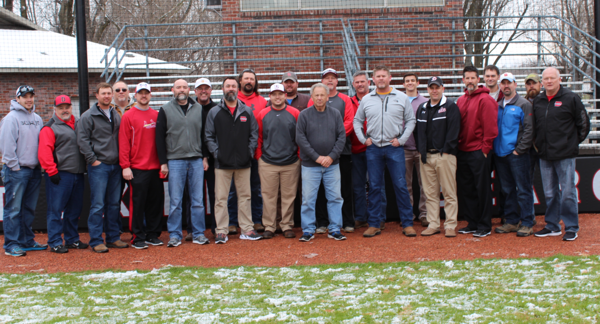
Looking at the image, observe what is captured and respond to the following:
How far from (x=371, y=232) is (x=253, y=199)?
1.70 meters

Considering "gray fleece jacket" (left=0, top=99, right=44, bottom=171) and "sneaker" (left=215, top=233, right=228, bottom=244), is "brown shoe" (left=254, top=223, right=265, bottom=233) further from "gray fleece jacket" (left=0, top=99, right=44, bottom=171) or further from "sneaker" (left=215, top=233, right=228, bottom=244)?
"gray fleece jacket" (left=0, top=99, right=44, bottom=171)

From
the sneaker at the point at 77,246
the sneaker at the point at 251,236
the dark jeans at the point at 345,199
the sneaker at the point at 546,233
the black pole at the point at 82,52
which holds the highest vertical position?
the black pole at the point at 82,52

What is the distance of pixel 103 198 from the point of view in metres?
6.31

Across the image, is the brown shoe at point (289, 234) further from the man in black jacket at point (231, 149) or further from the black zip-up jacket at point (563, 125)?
the black zip-up jacket at point (563, 125)

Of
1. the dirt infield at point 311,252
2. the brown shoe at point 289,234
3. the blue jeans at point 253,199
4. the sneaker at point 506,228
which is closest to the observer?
the dirt infield at point 311,252

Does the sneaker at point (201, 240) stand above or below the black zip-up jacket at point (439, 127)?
below

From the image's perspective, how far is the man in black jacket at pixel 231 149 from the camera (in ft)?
21.1

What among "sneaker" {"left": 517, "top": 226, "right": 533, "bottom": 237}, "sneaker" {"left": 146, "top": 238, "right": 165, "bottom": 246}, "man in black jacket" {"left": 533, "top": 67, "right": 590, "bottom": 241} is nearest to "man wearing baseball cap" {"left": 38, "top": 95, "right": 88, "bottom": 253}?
"sneaker" {"left": 146, "top": 238, "right": 165, "bottom": 246}

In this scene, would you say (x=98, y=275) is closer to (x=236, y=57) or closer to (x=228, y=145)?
(x=228, y=145)

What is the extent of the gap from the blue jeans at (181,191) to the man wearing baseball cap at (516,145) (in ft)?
12.3

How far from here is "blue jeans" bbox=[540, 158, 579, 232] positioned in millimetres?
5996

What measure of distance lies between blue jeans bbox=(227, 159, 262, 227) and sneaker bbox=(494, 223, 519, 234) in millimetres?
3150

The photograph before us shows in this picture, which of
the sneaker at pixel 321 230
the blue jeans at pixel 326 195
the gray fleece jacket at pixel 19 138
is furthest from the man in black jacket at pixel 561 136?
the gray fleece jacket at pixel 19 138

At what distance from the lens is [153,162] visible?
6.41 m
